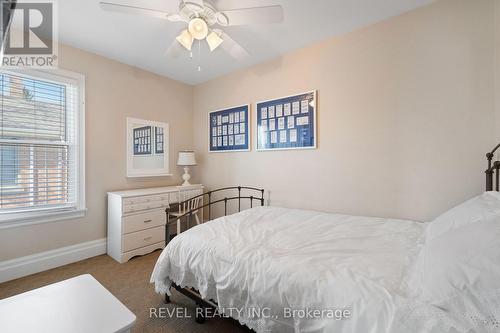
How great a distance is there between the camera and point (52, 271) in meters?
2.38

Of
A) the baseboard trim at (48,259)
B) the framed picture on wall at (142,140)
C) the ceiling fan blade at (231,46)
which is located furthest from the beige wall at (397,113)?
the baseboard trim at (48,259)

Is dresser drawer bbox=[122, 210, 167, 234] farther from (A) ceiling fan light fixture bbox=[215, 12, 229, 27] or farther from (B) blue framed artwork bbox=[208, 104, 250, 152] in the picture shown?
(A) ceiling fan light fixture bbox=[215, 12, 229, 27]

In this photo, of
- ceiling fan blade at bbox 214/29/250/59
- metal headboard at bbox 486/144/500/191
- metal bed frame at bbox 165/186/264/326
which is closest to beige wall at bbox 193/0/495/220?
metal headboard at bbox 486/144/500/191

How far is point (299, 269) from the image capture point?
3.64 ft

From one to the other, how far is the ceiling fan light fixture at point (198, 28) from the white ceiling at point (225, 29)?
0.91ft

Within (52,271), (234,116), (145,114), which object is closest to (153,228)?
(52,271)

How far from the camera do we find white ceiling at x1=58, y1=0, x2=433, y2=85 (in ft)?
6.36

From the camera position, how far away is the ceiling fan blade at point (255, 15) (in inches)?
61.4

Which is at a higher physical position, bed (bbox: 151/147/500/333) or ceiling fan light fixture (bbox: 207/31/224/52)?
ceiling fan light fixture (bbox: 207/31/224/52)

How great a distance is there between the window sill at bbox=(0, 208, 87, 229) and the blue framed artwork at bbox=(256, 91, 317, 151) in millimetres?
2391

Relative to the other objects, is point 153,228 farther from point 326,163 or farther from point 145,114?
point 326,163

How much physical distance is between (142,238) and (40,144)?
1.52m

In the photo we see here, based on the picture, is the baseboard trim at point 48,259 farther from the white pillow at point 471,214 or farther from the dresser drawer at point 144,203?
the white pillow at point 471,214

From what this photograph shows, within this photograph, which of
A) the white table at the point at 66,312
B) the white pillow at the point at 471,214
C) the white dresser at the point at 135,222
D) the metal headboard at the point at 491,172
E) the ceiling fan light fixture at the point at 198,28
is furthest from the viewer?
the white dresser at the point at 135,222
